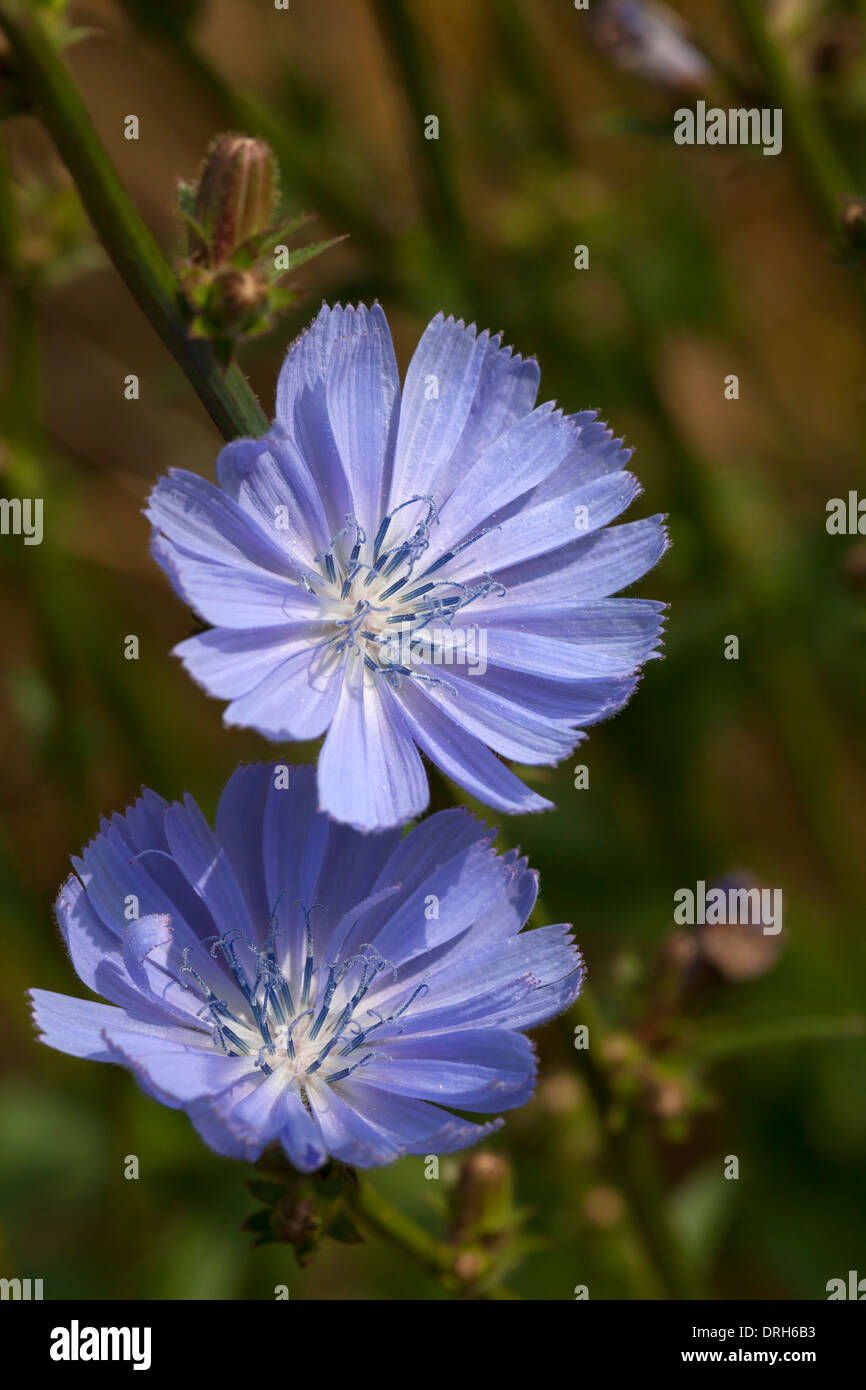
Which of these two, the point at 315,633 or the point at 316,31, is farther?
the point at 316,31

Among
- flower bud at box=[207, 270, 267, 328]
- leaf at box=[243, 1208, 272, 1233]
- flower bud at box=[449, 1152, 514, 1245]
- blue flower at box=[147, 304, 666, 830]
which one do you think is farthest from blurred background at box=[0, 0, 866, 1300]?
flower bud at box=[207, 270, 267, 328]

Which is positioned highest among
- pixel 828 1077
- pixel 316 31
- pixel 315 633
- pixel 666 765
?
pixel 316 31

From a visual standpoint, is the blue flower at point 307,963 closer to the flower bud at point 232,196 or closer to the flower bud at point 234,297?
the flower bud at point 234,297

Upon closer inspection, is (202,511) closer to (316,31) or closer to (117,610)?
(117,610)

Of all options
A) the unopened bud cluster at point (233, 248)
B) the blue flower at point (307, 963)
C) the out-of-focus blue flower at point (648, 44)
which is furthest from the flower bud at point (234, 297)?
the out-of-focus blue flower at point (648, 44)

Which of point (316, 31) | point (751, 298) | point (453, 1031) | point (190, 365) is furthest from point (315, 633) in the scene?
point (316, 31)

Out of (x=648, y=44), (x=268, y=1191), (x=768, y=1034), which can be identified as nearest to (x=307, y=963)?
(x=268, y=1191)

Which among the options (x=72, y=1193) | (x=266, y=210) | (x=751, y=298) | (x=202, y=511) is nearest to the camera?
(x=202, y=511)

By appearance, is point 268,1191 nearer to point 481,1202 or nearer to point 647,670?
point 481,1202
